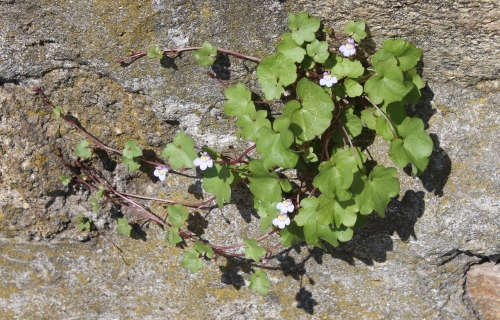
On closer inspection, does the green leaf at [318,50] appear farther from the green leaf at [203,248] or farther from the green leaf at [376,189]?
the green leaf at [203,248]

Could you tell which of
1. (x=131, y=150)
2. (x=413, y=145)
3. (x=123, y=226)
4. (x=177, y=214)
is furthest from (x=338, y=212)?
(x=123, y=226)

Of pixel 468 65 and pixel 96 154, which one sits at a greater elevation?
pixel 468 65

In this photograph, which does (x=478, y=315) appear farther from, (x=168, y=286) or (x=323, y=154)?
(x=168, y=286)

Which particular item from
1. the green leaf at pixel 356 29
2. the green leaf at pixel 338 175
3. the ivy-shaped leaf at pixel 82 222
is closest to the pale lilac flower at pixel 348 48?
the green leaf at pixel 356 29

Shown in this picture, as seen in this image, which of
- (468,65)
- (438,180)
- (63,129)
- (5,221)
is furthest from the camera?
(5,221)

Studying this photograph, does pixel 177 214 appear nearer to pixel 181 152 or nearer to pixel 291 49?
pixel 181 152

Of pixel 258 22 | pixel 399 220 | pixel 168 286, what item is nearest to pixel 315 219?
pixel 399 220

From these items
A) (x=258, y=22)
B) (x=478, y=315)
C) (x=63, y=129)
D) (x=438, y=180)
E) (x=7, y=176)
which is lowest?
(x=478, y=315)
